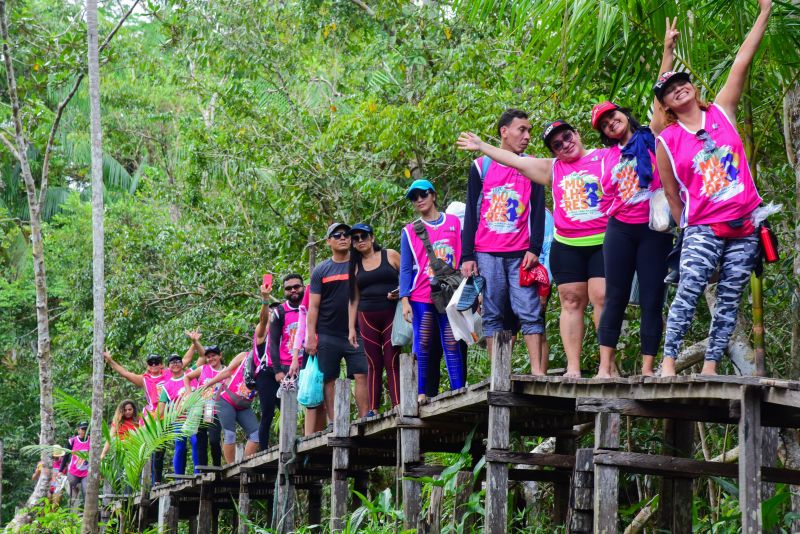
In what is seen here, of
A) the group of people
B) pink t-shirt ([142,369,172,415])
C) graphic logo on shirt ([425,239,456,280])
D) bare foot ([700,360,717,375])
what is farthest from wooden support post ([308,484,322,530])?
bare foot ([700,360,717,375])

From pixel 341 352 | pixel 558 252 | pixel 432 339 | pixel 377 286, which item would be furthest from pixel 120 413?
pixel 558 252

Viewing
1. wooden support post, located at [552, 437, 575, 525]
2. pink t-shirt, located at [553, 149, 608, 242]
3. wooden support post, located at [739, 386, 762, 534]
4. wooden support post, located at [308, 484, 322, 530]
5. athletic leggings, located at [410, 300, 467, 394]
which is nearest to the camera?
wooden support post, located at [739, 386, 762, 534]

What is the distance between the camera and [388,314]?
8.34 meters

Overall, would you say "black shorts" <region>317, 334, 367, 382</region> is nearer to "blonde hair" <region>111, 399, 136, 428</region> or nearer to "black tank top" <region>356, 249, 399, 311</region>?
"black tank top" <region>356, 249, 399, 311</region>

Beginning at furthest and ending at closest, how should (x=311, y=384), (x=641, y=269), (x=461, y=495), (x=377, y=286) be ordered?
(x=311, y=384)
(x=377, y=286)
(x=461, y=495)
(x=641, y=269)

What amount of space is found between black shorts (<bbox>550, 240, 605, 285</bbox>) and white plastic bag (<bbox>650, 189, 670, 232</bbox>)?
1.99ft

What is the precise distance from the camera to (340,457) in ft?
30.6

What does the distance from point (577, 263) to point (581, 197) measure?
0.37 meters

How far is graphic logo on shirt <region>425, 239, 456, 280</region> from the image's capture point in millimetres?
7566

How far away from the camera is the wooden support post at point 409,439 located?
7.92 m

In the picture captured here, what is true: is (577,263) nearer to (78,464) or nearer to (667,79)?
(667,79)

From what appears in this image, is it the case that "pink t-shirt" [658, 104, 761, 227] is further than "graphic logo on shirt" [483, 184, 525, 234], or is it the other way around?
"graphic logo on shirt" [483, 184, 525, 234]

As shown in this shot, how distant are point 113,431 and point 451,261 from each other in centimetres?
735

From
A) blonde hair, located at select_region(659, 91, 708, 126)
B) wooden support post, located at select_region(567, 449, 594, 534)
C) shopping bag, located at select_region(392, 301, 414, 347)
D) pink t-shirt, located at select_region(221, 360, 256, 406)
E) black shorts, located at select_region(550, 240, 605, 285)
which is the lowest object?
wooden support post, located at select_region(567, 449, 594, 534)
